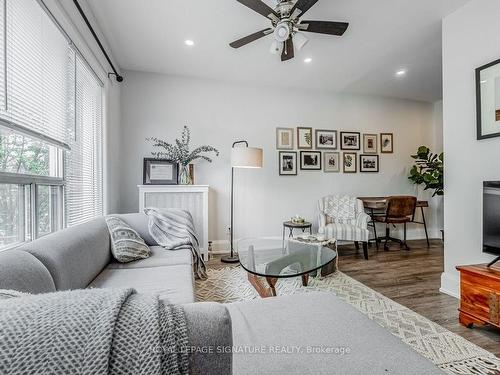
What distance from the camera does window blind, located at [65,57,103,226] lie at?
2201 millimetres

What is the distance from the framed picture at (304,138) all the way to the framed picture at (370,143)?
3.61ft

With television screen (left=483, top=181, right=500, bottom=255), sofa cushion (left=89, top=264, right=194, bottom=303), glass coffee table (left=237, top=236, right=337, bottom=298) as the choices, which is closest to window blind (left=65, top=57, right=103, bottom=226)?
sofa cushion (left=89, top=264, right=194, bottom=303)

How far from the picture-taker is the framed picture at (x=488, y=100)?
2.08m

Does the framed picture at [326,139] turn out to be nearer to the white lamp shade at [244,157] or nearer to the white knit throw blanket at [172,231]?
the white lamp shade at [244,157]

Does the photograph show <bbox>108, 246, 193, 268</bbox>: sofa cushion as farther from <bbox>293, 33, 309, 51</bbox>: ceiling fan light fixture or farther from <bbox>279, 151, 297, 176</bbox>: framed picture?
<bbox>279, 151, 297, 176</bbox>: framed picture

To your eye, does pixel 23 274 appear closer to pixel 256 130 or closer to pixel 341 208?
pixel 256 130

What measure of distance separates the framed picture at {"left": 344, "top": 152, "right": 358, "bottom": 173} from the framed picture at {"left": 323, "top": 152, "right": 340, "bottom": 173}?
161 mm

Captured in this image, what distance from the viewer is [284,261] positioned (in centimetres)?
219

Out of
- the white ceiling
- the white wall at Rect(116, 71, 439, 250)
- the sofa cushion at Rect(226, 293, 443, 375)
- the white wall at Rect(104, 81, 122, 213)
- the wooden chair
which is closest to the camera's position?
the sofa cushion at Rect(226, 293, 443, 375)

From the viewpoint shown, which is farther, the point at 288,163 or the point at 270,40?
the point at 288,163

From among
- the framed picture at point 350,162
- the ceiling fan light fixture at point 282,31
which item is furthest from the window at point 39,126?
the framed picture at point 350,162

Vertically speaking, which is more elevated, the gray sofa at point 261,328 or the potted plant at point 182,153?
the potted plant at point 182,153

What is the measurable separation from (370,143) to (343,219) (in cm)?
165

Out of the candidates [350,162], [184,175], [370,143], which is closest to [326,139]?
[350,162]
